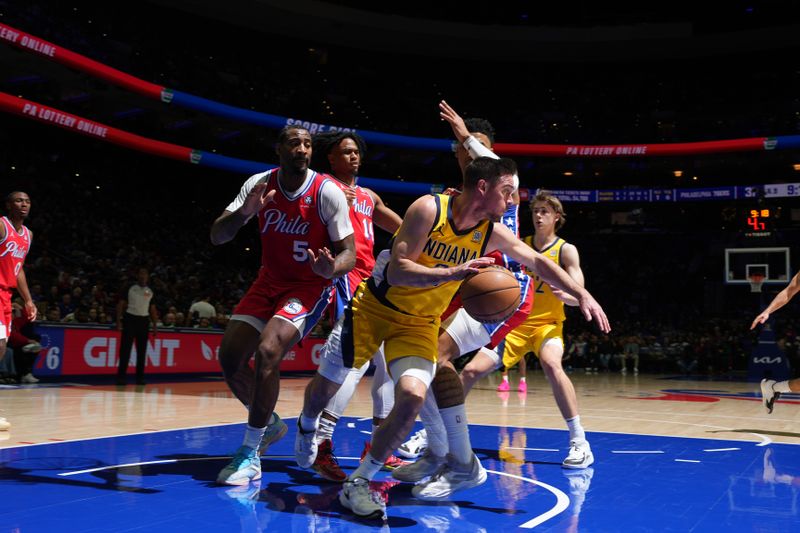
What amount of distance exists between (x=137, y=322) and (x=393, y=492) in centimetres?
781

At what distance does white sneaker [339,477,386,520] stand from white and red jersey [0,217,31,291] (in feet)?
14.0

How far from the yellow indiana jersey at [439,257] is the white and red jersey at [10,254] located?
13.4 feet

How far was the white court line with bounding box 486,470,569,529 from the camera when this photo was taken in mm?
3402

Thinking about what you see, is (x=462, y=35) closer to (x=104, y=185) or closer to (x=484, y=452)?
(x=104, y=185)

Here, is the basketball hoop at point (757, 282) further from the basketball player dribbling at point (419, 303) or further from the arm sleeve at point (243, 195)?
the arm sleeve at point (243, 195)

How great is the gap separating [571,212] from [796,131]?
8895 mm

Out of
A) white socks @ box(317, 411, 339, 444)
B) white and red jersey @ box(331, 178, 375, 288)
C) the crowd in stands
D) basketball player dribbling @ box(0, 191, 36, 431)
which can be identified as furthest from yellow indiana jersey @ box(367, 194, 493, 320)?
the crowd in stands

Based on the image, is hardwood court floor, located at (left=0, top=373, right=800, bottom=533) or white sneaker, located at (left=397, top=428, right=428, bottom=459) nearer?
hardwood court floor, located at (left=0, top=373, right=800, bottom=533)

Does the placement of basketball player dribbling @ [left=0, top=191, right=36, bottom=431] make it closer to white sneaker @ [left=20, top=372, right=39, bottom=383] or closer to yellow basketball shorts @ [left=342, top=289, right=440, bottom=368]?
yellow basketball shorts @ [left=342, top=289, right=440, bottom=368]

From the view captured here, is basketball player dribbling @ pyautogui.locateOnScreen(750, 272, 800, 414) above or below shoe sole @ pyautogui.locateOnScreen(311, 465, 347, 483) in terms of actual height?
above

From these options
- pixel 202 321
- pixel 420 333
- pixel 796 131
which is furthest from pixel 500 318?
pixel 796 131

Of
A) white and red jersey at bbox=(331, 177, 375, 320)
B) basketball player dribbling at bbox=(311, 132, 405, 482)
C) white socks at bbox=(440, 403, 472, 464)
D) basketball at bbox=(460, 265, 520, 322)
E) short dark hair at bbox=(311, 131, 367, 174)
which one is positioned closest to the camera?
basketball at bbox=(460, 265, 520, 322)

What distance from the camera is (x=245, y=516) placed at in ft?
11.1

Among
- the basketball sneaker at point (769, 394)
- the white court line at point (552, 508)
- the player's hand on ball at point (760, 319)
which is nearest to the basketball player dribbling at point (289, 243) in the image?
the white court line at point (552, 508)
